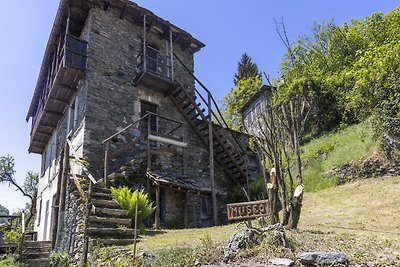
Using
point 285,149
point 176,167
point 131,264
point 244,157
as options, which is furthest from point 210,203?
point 131,264

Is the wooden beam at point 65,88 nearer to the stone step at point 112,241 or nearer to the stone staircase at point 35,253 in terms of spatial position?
the stone staircase at point 35,253

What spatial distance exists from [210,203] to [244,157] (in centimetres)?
409

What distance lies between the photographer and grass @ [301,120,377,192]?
46.5ft

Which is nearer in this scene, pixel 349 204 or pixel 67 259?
pixel 67 259

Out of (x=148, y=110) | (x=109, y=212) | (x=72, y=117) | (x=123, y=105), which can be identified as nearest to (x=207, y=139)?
(x=148, y=110)

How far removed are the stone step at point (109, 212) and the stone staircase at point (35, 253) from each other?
223 centimetres

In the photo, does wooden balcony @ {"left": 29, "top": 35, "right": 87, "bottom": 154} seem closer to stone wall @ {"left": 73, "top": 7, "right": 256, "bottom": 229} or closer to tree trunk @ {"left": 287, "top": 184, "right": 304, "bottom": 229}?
stone wall @ {"left": 73, "top": 7, "right": 256, "bottom": 229}

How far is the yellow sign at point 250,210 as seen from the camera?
615cm

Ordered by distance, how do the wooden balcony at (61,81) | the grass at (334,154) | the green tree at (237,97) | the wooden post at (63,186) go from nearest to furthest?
the wooden post at (63,186) < the wooden balcony at (61,81) < the grass at (334,154) < the green tree at (237,97)

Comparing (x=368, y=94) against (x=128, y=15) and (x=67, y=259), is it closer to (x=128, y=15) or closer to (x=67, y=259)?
(x=128, y=15)

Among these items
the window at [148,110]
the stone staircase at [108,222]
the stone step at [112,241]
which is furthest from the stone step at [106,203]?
the window at [148,110]

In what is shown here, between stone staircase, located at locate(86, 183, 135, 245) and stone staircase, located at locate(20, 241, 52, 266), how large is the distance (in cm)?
221

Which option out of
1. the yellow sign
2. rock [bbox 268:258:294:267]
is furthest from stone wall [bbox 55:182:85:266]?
rock [bbox 268:258:294:267]

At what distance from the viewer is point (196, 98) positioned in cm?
1539
